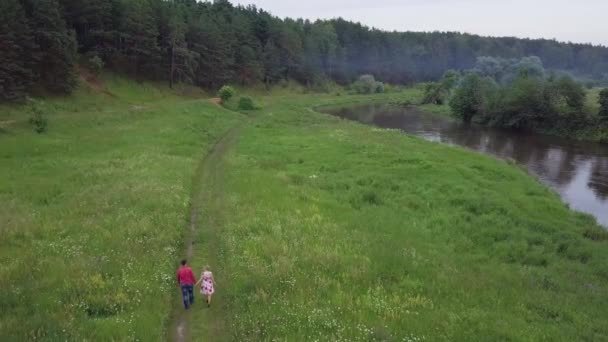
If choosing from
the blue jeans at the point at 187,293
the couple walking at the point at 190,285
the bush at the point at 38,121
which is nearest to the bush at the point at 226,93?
the bush at the point at 38,121

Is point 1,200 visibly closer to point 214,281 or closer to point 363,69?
point 214,281

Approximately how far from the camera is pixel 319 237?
66.9 ft

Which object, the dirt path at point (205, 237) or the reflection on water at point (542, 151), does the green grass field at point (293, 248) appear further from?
the reflection on water at point (542, 151)

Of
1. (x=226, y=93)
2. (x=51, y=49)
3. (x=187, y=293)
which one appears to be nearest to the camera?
(x=187, y=293)

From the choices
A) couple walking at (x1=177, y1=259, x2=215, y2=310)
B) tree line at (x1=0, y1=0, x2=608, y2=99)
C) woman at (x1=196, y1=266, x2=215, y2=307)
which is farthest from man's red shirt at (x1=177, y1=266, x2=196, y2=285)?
tree line at (x1=0, y1=0, x2=608, y2=99)

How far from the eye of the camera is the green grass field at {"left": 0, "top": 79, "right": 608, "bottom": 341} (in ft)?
44.1

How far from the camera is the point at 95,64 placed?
6888 centimetres

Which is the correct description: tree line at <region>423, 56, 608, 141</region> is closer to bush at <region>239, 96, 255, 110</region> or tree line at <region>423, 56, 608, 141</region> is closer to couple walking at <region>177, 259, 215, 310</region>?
bush at <region>239, 96, 255, 110</region>

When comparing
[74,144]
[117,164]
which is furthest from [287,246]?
[74,144]

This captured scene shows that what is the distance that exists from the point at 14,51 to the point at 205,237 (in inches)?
1741

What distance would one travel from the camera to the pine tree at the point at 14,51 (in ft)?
165

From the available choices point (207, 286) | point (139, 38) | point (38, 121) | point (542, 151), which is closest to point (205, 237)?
point (207, 286)

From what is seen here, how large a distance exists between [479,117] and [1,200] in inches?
3298

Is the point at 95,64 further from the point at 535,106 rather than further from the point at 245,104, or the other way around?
the point at 535,106
